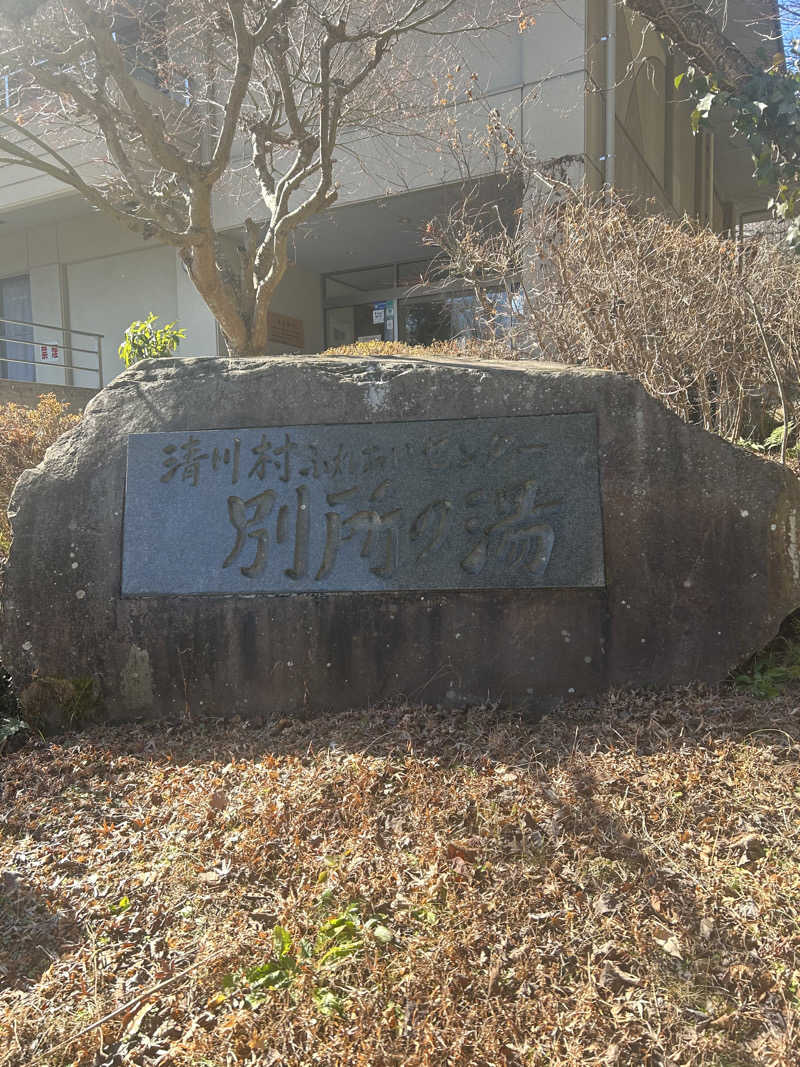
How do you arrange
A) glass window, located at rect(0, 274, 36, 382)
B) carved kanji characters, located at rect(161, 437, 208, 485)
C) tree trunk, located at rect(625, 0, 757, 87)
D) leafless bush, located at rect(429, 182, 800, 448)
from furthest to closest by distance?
glass window, located at rect(0, 274, 36, 382) < tree trunk, located at rect(625, 0, 757, 87) < leafless bush, located at rect(429, 182, 800, 448) < carved kanji characters, located at rect(161, 437, 208, 485)

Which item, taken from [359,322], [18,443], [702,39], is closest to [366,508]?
[18,443]

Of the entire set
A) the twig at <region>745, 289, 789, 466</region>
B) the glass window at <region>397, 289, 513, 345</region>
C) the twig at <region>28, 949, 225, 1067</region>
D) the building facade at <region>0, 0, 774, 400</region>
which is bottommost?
the twig at <region>28, 949, 225, 1067</region>

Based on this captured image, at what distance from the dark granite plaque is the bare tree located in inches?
→ 126

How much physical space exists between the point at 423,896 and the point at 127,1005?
889mm

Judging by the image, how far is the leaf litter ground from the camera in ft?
6.45

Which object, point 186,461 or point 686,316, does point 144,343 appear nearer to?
point 186,461

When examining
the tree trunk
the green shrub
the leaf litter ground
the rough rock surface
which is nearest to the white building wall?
the green shrub

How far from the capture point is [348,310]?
558 inches

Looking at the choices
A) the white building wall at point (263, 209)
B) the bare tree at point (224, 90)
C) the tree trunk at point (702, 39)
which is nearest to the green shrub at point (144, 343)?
the bare tree at point (224, 90)

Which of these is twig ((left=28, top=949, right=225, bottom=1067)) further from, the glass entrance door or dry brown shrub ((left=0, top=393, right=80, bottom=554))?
the glass entrance door

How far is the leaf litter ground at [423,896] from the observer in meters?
1.96

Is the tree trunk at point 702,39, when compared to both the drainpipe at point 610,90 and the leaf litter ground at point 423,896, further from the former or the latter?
the leaf litter ground at point 423,896

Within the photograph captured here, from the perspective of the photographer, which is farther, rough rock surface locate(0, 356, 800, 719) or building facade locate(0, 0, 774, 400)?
building facade locate(0, 0, 774, 400)

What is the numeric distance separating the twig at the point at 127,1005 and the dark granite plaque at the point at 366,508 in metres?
1.85
